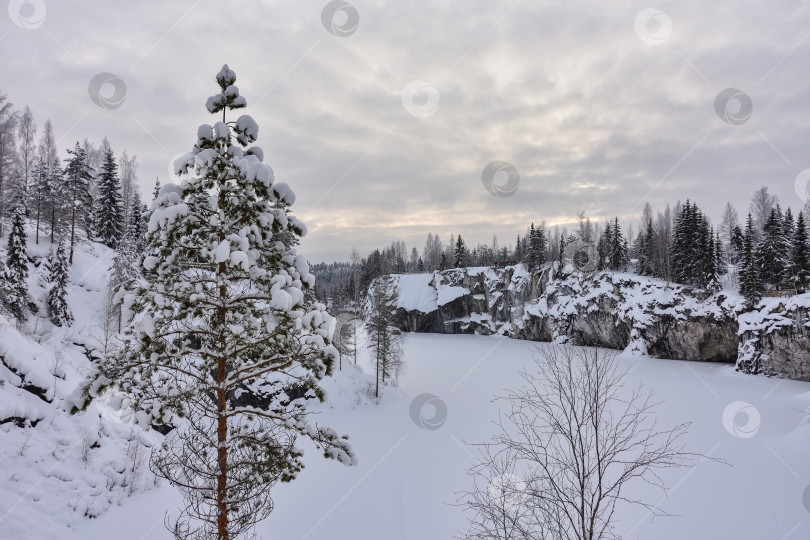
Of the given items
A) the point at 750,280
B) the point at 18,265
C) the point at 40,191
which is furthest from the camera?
the point at 40,191

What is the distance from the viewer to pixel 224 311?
6031mm


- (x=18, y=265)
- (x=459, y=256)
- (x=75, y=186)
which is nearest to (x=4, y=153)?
(x=75, y=186)

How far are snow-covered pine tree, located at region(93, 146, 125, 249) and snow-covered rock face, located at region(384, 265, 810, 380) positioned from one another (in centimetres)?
4901

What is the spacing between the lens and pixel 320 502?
15.0m

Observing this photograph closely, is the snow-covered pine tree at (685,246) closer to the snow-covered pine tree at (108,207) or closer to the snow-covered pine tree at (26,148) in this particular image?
the snow-covered pine tree at (108,207)

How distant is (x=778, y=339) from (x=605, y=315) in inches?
749

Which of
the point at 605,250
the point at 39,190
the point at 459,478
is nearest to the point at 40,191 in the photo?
the point at 39,190

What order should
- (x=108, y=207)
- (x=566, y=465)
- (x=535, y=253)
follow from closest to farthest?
(x=566, y=465) → (x=108, y=207) → (x=535, y=253)

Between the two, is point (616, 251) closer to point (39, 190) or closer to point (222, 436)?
point (222, 436)

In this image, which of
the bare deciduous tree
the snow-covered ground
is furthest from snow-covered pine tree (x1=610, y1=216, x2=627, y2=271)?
the bare deciduous tree

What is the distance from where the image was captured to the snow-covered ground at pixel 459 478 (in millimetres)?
11773

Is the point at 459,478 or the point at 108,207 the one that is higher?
the point at 108,207

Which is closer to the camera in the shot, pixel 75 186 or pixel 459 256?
pixel 75 186

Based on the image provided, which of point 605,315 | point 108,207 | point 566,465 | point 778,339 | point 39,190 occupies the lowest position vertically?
point 778,339
